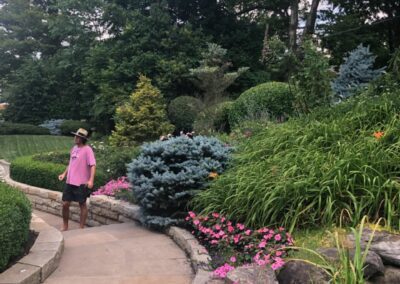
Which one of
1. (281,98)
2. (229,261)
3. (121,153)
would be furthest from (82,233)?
(281,98)

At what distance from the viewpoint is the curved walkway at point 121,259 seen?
376cm

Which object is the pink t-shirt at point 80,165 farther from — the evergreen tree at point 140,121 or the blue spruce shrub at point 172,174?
the evergreen tree at point 140,121

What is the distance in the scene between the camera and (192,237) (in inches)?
182

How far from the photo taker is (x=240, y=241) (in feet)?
12.7

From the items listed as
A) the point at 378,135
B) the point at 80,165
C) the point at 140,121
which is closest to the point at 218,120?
the point at 140,121

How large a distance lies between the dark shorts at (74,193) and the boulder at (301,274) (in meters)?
3.84

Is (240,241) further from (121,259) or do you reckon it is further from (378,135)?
(378,135)

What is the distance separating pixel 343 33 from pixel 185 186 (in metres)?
15.5

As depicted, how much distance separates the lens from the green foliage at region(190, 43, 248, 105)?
51.2 ft

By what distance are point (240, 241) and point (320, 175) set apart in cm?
95

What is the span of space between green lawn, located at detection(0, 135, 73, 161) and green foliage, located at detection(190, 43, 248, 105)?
542cm

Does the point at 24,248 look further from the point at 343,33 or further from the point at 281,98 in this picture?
the point at 343,33

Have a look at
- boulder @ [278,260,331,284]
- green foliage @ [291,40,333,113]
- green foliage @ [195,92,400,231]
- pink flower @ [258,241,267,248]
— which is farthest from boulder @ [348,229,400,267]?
green foliage @ [291,40,333,113]

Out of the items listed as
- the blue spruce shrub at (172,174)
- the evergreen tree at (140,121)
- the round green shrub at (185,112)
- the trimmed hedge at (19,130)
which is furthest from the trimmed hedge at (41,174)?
the trimmed hedge at (19,130)
